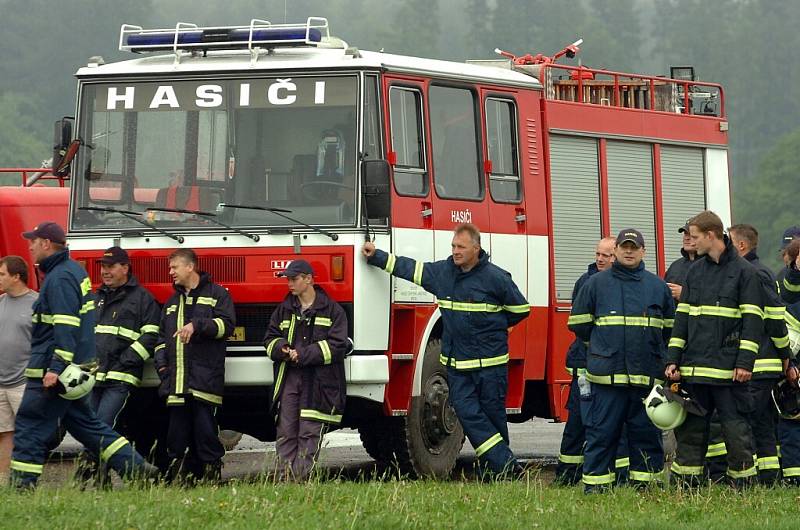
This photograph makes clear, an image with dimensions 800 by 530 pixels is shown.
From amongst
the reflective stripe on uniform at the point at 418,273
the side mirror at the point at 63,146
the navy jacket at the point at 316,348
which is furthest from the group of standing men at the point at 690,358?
the side mirror at the point at 63,146

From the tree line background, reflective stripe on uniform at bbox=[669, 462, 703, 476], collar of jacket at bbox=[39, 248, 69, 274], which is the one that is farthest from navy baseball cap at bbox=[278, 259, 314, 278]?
the tree line background

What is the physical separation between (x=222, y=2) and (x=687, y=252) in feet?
415

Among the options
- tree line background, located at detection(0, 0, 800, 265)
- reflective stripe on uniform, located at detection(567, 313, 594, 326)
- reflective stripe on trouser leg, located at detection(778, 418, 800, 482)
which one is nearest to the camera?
reflective stripe on uniform, located at detection(567, 313, 594, 326)

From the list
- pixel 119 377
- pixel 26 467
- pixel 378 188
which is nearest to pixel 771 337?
pixel 378 188

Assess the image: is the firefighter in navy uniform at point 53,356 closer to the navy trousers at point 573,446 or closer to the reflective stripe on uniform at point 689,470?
the navy trousers at point 573,446

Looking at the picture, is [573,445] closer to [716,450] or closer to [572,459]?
[572,459]

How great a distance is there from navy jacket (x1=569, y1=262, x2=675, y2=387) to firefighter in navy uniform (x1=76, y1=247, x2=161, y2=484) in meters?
3.04

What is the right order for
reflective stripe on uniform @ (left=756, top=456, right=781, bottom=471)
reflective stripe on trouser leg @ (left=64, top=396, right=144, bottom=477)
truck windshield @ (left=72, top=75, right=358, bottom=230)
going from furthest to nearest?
1. truck windshield @ (left=72, top=75, right=358, bottom=230)
2. reflective stripe on uniform @ (left=756, top=456, right=781, bottom=471)
3. reflective stripe on trouser leg @ (left=64, top=396, right=144, bottom=477)

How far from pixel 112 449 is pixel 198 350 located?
3.26ft

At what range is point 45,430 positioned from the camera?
11055mm

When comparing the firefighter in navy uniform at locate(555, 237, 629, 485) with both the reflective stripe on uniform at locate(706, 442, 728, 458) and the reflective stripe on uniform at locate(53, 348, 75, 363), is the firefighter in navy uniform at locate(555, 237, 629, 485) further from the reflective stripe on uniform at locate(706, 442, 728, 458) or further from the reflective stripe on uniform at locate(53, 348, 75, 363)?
the reflective stripe on uniform at locate(53, 348, 75, 363)

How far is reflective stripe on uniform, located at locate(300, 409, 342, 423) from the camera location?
11.9 meters

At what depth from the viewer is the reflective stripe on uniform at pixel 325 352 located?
11.8 meters

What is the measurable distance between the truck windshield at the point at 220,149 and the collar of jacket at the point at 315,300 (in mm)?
493
